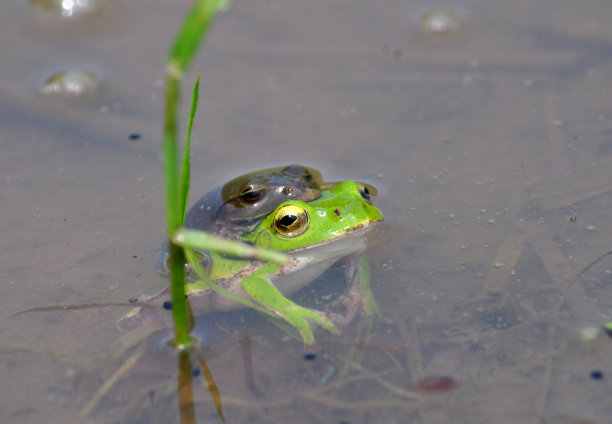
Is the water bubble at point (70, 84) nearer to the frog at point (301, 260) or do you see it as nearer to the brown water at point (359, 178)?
the brown water at point (359, 178)

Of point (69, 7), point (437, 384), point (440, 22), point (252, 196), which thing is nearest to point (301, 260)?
point (252, 196)

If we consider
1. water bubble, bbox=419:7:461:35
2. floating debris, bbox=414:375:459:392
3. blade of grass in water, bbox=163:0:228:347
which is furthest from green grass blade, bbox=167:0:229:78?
water bubble, bbox=419:7:461:35

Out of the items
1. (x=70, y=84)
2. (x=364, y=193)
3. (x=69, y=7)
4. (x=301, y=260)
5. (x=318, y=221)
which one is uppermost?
(x=69, y=7)

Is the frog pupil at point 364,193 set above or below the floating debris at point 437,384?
above

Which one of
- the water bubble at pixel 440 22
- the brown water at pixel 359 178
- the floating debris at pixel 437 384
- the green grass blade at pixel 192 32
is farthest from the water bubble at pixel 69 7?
the floating debris at pixel 437 384

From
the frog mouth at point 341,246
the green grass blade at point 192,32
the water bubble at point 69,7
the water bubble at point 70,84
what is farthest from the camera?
the water bubble at point 69,7

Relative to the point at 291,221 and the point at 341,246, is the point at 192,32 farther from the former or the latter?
the point at 341,246

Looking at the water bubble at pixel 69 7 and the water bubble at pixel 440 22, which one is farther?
the water bubble at pixel 69 7
